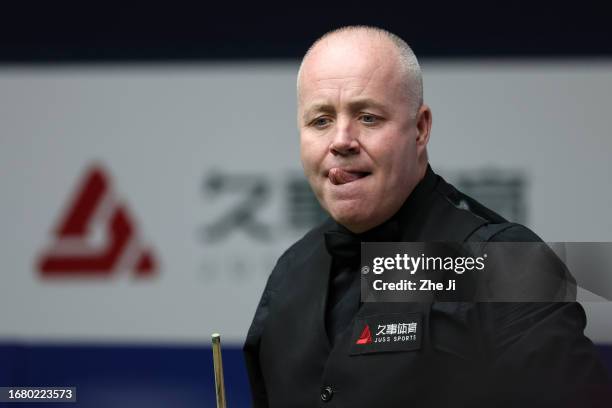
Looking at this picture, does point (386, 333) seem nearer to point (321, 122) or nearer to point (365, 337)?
point (365, 337)

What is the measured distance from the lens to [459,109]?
4.73 meters

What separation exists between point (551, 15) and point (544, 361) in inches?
133

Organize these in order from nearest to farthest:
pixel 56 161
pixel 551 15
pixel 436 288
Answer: pixel 436 288 < pixel 551 15 < pixel 56 161

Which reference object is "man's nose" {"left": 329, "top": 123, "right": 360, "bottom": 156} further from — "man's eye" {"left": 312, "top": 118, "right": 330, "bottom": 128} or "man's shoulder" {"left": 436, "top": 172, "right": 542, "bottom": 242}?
"man's shoulder" {"left": 436, "top": 172, "right": 542, "bottom": 242}

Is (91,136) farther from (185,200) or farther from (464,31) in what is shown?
(464,31)

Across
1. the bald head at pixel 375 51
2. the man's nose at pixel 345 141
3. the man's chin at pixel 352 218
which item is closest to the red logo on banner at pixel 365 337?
the man's chin at pixel 352 218

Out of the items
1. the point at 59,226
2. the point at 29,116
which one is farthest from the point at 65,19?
the point at 59,226

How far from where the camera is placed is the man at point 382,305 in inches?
65.1

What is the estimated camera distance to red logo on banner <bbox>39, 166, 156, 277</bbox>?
4910 mm

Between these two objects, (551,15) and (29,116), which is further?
(29,116)

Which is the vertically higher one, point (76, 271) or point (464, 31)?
point (464, 31)

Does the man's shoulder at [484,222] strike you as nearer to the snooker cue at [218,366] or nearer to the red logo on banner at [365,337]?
the red logo on banner at [365,337]

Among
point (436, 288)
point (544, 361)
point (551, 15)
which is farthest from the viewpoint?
point (551, 15)

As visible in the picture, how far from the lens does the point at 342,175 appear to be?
179 centimetres
